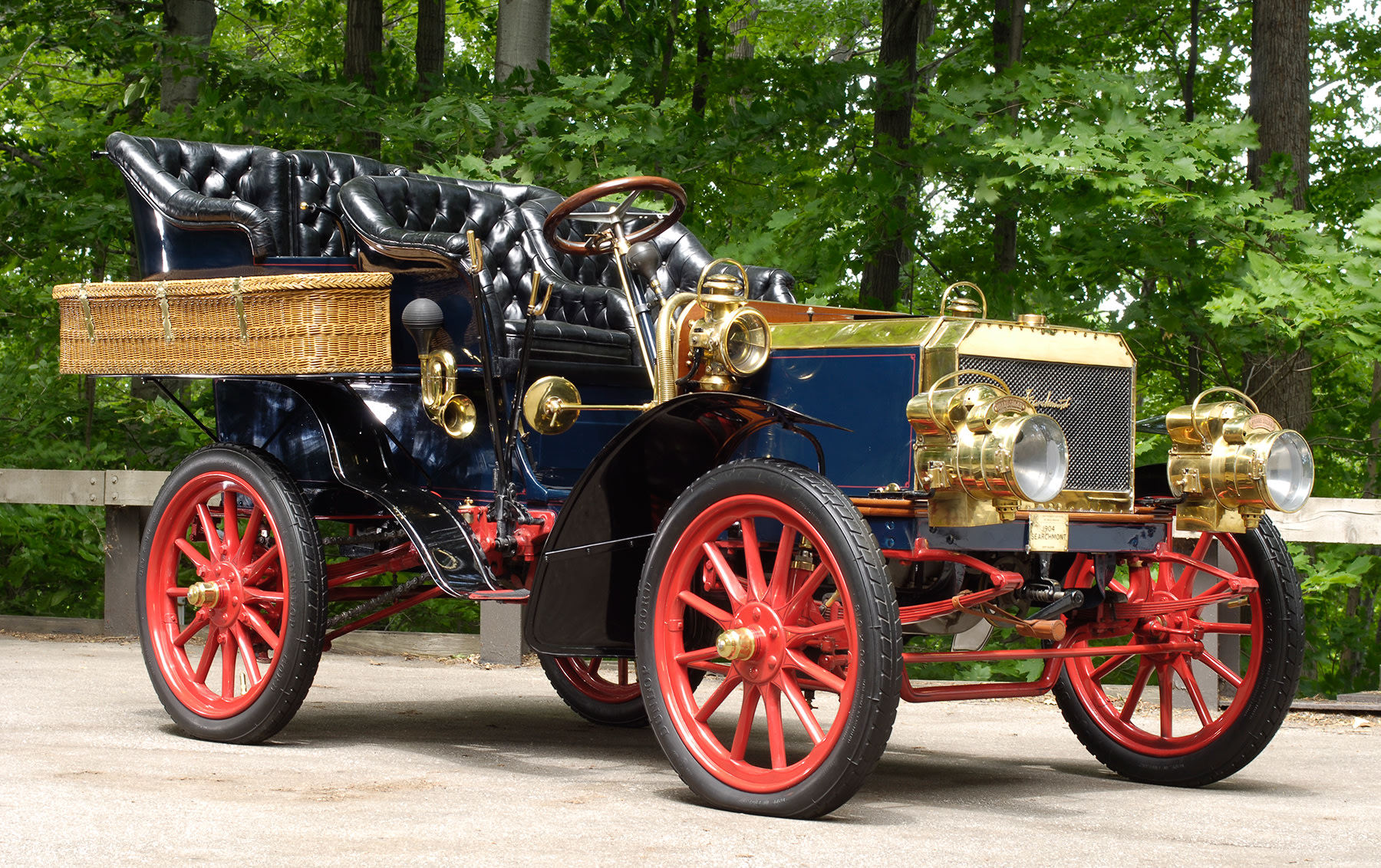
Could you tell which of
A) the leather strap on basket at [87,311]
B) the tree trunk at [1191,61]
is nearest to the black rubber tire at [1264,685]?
the leather strap on basket at [87,311]

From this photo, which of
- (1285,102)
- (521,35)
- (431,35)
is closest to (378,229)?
(521,35)

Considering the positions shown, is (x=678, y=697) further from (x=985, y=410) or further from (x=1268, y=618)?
(x=1268, y=618)

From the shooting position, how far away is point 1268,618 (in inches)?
175

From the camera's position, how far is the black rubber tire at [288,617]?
4.75 metres

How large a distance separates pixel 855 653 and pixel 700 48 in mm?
9996

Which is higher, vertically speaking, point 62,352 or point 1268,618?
point 62,352

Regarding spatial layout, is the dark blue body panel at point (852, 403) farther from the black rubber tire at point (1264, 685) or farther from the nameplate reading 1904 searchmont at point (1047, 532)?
the black rubber tire at point (1264, 685)

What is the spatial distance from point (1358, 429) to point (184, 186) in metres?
8.21

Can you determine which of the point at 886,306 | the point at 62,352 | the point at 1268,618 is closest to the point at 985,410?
the point at 1268,618

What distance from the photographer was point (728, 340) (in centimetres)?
422

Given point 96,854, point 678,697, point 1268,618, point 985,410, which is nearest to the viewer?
point 96,854

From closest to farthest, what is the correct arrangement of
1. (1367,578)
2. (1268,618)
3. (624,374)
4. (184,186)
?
(1268,618) → (624,374) → (184,186) → (1367,578)

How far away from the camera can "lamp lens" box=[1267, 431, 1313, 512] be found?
4.16m

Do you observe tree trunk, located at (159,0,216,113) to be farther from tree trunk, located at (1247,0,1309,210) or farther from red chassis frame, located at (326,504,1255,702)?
tree trunk, located at (1247,0,1309,210)
